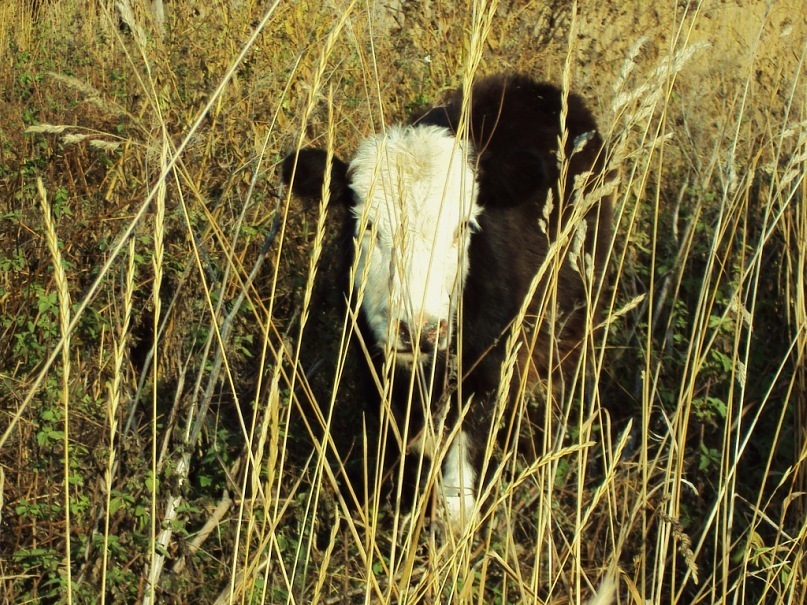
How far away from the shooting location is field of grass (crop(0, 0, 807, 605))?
7.13 ft

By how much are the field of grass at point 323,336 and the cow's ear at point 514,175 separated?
0.38m

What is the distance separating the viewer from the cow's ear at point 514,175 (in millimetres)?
3586

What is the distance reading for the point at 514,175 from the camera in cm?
363

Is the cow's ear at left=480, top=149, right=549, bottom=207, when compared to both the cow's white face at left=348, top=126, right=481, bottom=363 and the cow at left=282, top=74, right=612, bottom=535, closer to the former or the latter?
the cow at left=282, top=74, right=612, bottom=535

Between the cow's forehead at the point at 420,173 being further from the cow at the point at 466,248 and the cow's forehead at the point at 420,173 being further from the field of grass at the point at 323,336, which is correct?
the field of grass at the point at 323,336

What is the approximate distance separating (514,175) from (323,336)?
124cm

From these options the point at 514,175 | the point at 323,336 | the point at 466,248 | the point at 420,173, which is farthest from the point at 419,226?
the point at 323,336

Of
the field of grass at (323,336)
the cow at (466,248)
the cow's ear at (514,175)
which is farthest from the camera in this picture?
the cow's ear at (514,175)

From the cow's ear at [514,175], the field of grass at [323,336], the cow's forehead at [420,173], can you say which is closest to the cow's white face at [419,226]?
the cow's forehead at [420,173]

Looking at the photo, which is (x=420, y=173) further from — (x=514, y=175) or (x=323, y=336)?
(x=323, y=336)

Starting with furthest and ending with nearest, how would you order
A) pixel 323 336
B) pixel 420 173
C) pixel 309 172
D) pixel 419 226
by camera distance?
pixel 323 336, pixel 309 172, pixel 420 173, pixel 419 226

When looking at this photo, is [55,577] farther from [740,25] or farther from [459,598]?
[740,25]

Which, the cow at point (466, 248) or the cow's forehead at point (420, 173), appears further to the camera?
the cow's forehead at point (420, 173)

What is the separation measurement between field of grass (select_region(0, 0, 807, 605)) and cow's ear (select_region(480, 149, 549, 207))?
380 millimetres
